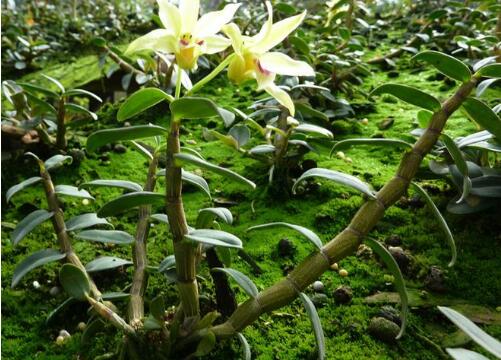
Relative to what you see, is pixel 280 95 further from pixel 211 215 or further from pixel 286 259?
pixel 286 259

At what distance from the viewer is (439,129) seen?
0.77 metres

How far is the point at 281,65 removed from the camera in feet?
2.26

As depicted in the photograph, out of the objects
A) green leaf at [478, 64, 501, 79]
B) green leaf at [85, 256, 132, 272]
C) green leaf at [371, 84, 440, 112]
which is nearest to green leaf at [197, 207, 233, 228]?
green leaf at [85, 256, 132, 272]

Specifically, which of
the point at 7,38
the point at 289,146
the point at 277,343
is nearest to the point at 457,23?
the point at 289,146

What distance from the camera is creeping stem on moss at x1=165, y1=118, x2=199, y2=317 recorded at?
68cm

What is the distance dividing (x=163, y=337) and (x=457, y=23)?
85.0 inches

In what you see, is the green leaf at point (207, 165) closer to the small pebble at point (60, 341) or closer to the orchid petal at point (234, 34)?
the orchid petal at point (234, 34)

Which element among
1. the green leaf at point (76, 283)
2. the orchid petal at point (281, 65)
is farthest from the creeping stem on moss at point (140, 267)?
the orchid petal at point (281, 65)

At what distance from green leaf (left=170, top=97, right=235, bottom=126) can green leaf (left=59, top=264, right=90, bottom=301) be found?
0.33 metres

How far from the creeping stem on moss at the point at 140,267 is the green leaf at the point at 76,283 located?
0.10 meters

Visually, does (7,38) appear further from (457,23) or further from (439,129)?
(439,129)

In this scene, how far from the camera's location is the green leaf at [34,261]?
0.83 meters

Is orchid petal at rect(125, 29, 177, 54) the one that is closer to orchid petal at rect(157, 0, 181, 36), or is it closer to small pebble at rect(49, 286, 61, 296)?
orchid petal at rect(157, 0, 181, 36)

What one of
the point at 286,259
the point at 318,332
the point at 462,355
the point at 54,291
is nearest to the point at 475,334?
the point at 462,355
